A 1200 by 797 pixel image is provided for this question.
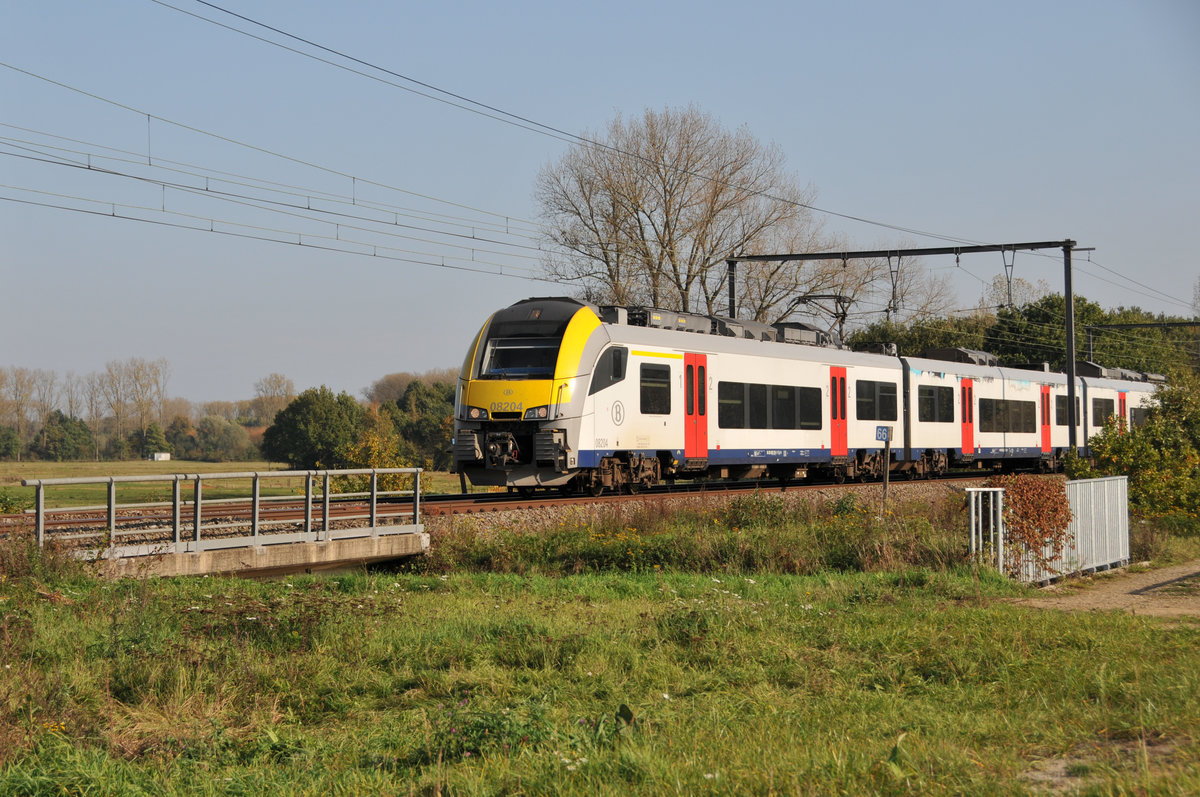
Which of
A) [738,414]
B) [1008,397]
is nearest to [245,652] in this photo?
[738,414]

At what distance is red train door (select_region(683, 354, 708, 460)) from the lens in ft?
71.8

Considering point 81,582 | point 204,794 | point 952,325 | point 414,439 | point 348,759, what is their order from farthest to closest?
point 414,439, point 952,325, point 81,582, point 348,759, point 204,794

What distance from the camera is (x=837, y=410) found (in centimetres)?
2692

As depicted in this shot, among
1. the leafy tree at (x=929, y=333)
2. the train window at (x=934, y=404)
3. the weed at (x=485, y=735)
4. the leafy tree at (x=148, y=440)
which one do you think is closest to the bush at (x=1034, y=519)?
the weed at (x=485, y=735)

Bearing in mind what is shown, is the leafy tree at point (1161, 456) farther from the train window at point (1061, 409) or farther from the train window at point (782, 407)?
the train window at point (1061, 409)

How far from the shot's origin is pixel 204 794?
6180mm

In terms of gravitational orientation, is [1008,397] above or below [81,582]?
above

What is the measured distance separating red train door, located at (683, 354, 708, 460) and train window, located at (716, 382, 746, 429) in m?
0.54

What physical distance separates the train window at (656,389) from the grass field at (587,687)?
680 centimetres

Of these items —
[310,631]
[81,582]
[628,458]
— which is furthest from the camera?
[628,458]

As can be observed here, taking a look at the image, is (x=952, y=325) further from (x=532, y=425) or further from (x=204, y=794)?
(x=204, y=794)

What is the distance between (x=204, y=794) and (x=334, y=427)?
66330 mm

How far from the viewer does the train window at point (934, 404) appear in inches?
1199

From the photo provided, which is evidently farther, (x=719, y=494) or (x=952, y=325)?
(x=952, y=325)
